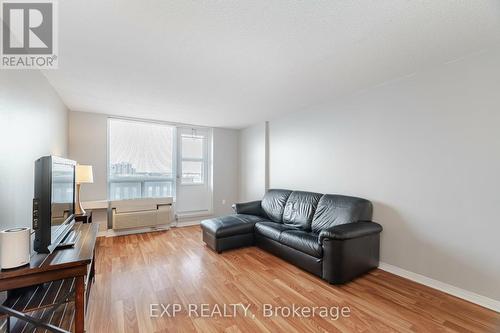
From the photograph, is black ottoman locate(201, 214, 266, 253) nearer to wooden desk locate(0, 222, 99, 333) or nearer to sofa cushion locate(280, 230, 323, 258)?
sofa cushion locate(280, 230, 323, 258)

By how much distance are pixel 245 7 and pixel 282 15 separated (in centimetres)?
27

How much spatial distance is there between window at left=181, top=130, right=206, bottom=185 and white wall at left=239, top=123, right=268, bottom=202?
98 centimetres

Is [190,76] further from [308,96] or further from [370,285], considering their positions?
[370,285]

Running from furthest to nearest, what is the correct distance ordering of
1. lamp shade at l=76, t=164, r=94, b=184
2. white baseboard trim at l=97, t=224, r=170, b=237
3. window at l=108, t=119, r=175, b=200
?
window at l=108, t=119, r=175, b=200
white baseboard trim at l=97, t=224, r=170, b=237
lamp shade at l=76, t=164, r=94, b=184

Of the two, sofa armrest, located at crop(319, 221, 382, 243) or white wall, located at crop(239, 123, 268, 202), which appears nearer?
sofa armrest, located at crop(319, 221, 382, 243)

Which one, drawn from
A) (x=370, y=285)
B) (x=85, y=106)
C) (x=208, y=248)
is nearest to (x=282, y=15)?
(x=370, y=285)

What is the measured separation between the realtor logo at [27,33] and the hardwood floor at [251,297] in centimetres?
219

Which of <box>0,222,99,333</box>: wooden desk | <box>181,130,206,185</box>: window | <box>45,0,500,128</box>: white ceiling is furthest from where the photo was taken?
<box>181,130,206,185</box>: window

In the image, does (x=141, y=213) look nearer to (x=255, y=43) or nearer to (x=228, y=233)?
(x=228, y=233)

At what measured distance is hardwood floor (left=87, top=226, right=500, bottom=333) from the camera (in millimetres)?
1691

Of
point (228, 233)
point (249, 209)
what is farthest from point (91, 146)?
point (249, 209)

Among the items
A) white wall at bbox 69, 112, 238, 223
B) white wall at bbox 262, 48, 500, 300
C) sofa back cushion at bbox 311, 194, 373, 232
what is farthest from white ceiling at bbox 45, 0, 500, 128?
sofa back cushion at bbox 311, 194, 373, 232

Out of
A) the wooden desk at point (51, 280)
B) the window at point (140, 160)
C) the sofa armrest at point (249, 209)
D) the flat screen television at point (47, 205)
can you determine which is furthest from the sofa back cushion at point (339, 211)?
the window at point (140, 160)

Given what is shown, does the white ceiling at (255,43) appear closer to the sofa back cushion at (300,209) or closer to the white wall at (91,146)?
the white wall at (91,146)
